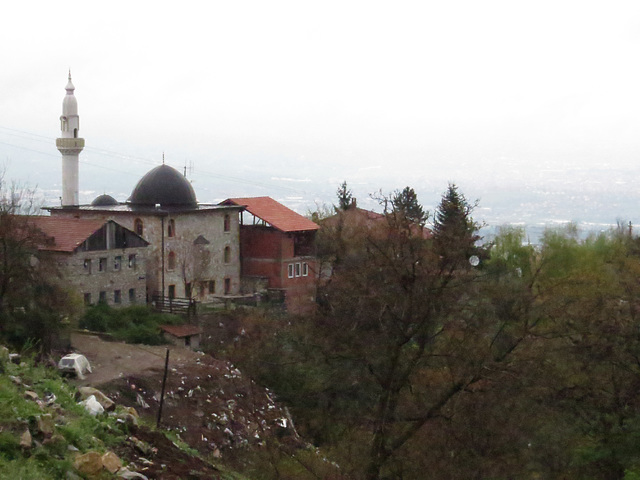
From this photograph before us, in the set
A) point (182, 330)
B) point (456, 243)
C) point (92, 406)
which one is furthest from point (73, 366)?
point (92, 406)

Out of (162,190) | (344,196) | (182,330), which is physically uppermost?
(344,196)

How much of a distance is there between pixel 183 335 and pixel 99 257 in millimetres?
6385

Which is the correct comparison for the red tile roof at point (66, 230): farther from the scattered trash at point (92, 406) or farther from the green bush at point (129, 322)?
the scattered trash at point (92, 406)

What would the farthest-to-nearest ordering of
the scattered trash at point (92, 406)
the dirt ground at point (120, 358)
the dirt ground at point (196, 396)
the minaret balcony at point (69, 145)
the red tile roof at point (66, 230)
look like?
the minaret balcony at point (69, 145) < the red tile roof at point (66, 230) < the dirt ground at point (120, 358) < the dirt ground at point (196, 396) < the scattered trash at point (92, 406)

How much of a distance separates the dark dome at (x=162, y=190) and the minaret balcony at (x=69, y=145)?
10738 mm

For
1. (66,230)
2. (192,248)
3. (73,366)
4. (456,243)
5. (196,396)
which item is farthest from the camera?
(192,248)

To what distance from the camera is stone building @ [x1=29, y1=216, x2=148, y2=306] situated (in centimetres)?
4047

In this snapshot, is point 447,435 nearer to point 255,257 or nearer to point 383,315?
point 383,315

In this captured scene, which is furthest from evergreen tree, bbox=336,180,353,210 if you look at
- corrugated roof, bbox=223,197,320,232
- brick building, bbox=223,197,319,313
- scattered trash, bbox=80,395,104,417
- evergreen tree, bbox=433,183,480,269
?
scattered trash, bbox=80,395,104,417


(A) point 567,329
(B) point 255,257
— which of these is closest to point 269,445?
(A) point 567,329

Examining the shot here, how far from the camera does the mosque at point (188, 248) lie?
140 feet

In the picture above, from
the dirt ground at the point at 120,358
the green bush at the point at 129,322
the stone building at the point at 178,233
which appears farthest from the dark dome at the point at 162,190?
the dirt ground at the point at 120,358

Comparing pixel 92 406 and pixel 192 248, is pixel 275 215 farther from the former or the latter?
pixel 92 406

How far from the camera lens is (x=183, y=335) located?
1513 inches
